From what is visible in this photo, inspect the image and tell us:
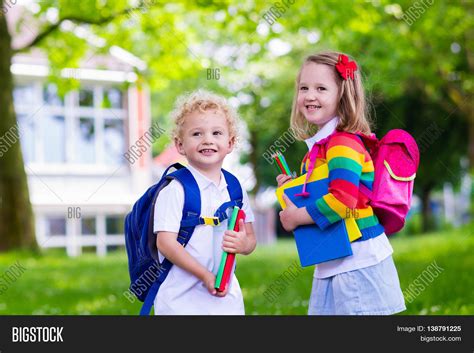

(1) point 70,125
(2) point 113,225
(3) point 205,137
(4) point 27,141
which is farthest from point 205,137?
(2) point 113,225

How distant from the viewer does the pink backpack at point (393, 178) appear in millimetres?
3133

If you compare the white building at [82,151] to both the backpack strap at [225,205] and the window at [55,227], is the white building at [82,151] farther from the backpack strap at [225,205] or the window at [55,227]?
the backpack strap at [225,205]

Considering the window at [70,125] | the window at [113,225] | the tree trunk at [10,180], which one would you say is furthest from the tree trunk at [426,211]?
the tree trunk at [10,180]

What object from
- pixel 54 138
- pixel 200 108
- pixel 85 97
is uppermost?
pixel 85 97

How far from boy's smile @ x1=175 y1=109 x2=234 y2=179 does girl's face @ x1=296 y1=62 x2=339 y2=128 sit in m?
0.42

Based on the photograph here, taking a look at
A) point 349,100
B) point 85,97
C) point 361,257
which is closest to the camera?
point 361,257

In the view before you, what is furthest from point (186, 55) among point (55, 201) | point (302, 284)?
point (55, 201)

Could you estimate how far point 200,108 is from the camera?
10.1ft

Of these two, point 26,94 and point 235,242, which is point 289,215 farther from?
point 26,94

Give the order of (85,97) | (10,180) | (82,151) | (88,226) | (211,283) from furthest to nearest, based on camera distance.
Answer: (88,226) < (82,151) < (85,97) < (10,180) < (211,283)

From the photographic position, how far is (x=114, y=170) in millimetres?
23656

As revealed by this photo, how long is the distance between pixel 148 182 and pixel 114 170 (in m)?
1.31

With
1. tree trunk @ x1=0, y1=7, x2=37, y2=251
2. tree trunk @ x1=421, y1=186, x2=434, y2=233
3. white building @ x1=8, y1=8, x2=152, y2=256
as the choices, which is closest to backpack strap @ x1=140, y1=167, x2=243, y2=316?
tree trunk @ x1=0, y1=7, x2=37, y2=251

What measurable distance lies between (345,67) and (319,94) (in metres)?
0.18
